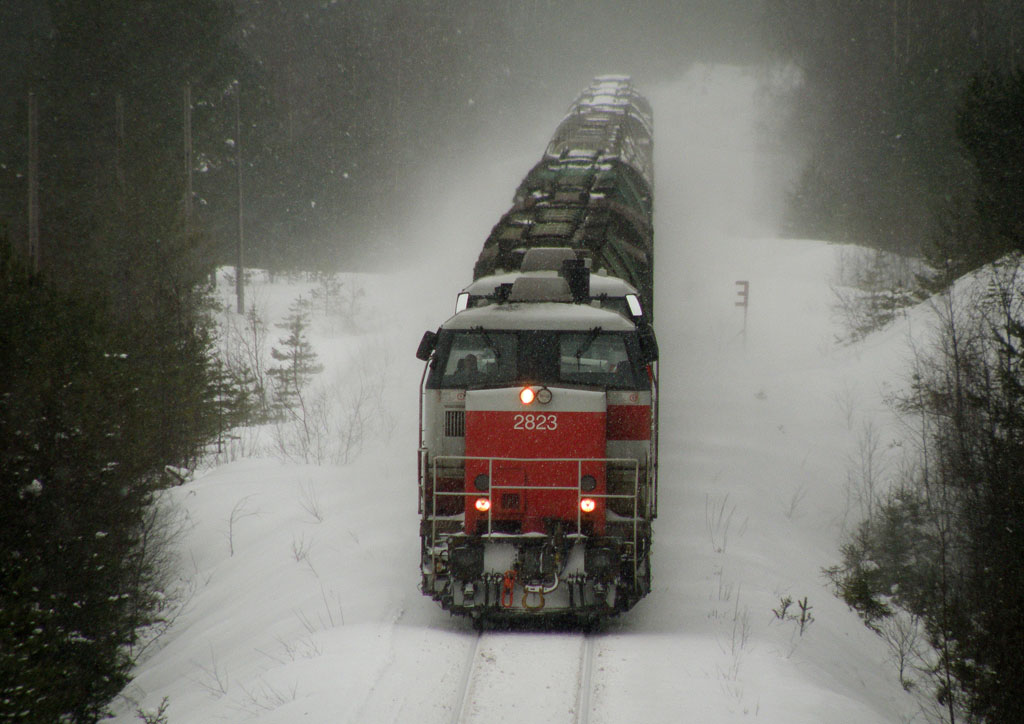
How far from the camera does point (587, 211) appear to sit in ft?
43.2

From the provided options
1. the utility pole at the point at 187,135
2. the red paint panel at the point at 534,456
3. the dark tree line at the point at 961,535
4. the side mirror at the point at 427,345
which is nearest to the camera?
the red paint panel at the point at 534,456


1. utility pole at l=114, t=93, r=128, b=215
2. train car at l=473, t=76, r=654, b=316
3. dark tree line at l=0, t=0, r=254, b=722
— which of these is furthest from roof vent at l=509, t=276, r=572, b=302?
utility pole at l=114, t=93, r=128, b=215

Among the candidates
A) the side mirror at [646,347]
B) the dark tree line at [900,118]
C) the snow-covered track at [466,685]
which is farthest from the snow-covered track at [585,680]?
the dark tree line at [900,118]

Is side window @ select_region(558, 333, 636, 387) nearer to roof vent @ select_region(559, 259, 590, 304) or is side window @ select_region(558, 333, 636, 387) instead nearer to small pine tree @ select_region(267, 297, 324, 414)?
roof vent @ select_region(559, 259, 590, 304)

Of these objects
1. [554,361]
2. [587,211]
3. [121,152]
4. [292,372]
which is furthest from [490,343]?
[121,152]

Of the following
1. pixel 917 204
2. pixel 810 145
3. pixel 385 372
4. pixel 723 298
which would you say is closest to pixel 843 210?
pixel 917 204

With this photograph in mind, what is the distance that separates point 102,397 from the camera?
35.8 ft

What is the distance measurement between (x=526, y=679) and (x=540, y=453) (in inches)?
83.0

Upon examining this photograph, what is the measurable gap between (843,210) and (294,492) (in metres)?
33.7

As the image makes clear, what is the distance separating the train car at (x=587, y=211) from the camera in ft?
38.7

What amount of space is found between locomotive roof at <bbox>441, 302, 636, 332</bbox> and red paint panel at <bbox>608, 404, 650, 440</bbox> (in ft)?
2.65

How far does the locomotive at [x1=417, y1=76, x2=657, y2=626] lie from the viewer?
25.8ft

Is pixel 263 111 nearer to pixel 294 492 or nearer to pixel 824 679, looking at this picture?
pixel 294 492

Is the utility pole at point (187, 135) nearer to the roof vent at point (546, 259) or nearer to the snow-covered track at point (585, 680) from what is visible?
the roof vent at point (546, 259)
